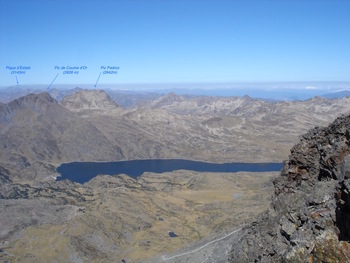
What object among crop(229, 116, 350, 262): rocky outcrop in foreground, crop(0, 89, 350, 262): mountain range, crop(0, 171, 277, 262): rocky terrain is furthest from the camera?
crop(0, 171, 277, 262): rocky terrain

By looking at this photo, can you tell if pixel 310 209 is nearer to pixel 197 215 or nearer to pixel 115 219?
pixel 115 219

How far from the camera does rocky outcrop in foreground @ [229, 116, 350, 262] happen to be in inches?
886

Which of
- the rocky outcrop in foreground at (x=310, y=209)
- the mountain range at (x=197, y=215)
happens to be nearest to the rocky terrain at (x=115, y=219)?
the mountain range at (x=197, y=215)

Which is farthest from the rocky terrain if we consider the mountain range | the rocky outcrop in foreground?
the rocky outcrop in foreground

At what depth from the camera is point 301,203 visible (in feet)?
110

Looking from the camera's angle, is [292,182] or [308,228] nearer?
[308,228]

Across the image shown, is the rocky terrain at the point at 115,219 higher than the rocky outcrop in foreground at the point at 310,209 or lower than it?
lower

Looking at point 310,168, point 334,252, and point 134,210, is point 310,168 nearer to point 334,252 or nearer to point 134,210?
point 334,252

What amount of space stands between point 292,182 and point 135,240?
73333 millimetres


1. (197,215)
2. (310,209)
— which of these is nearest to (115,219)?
(197,215)

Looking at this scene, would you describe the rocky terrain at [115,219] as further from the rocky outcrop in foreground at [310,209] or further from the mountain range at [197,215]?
the rocky outcrop in foreground at [310,209]

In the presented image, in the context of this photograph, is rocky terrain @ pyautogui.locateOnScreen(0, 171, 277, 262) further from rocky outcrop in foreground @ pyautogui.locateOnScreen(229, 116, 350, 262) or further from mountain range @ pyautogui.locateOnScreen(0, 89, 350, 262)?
rocky outcrop in foreground @ pyautogui.locateOnScreen(229, 116, 350, 262)

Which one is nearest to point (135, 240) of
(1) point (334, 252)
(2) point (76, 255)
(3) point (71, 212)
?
(2) point (76, 255)

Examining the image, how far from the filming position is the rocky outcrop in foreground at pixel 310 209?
2252 cm
